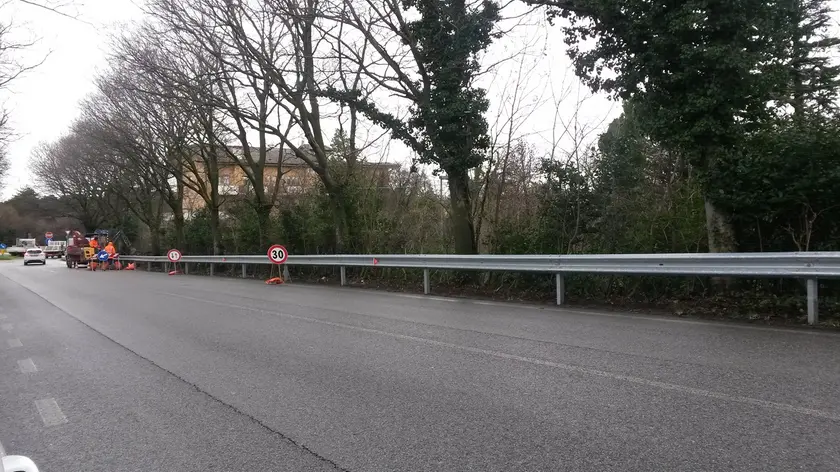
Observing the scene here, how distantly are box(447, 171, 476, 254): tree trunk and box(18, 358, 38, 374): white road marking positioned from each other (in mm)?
Answer: 9340

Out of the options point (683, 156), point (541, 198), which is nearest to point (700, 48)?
point (683, 156)

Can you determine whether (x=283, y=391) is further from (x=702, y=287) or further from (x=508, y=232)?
(x=508, y=232)

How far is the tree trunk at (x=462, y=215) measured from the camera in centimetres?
1404

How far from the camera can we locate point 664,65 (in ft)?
31.2

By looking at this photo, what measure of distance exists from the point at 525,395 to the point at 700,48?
6901mm

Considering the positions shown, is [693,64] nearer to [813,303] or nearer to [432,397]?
[813,303]

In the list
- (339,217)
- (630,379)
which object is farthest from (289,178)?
(630,379)

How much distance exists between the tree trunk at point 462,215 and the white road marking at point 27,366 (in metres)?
9.34

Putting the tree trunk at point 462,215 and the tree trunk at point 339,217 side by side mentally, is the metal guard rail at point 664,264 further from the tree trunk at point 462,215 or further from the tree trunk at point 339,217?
the tree trunk at point 339,217

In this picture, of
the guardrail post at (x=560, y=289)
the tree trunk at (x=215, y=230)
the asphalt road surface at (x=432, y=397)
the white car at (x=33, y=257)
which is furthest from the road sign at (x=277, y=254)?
the white car at (x=33, y=257)

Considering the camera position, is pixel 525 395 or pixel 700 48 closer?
pixel 525 395

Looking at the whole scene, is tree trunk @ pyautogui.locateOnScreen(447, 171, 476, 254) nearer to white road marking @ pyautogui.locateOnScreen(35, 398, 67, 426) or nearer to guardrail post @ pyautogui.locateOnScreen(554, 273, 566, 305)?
guardrail post @ pyautogui.locateOnScreen(554, 273, 566, 305)

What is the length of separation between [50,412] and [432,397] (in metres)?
3.20

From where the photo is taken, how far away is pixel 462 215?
14047mm
